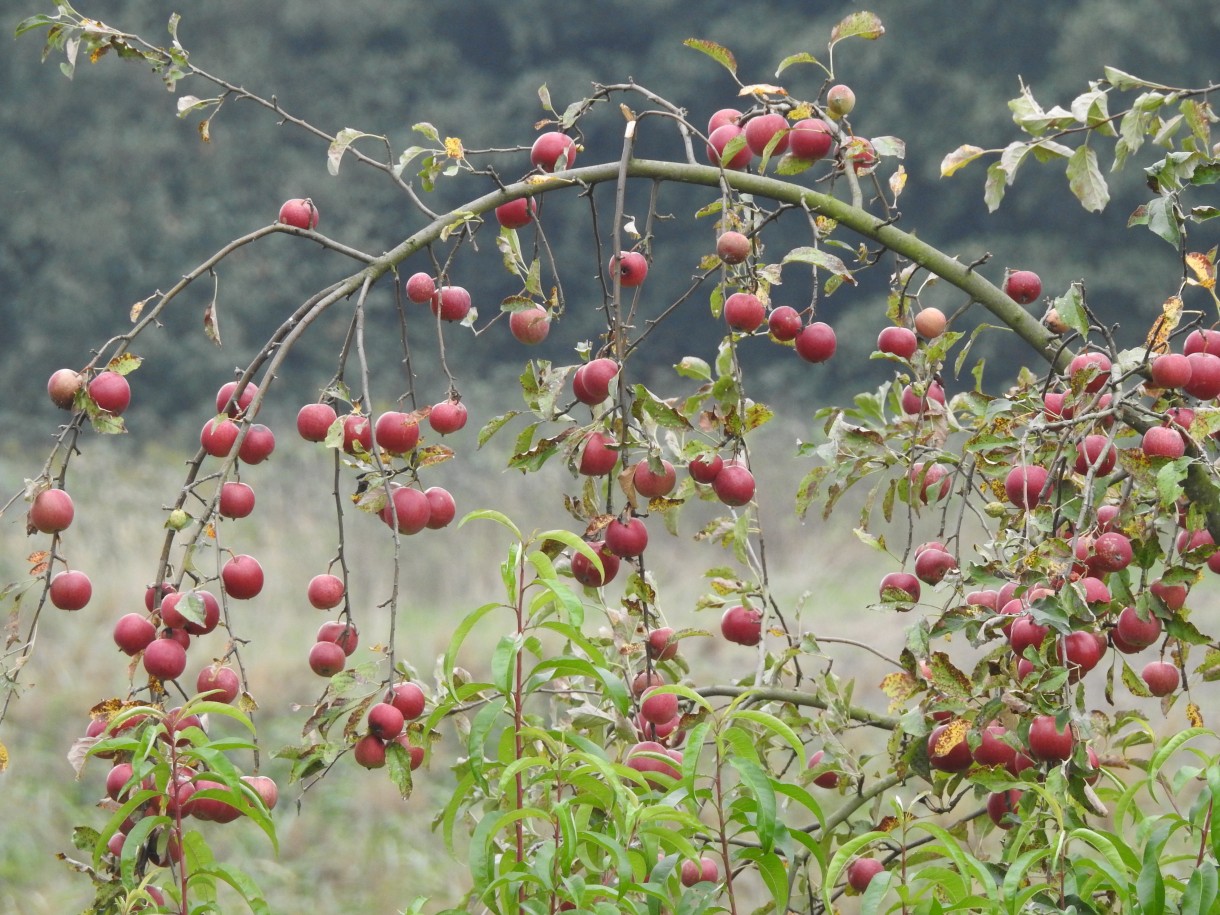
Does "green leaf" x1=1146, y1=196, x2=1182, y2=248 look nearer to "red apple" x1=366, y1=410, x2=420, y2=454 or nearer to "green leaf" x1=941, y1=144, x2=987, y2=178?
"green leaf" x1=941, y1=144, x2=987, y2=178

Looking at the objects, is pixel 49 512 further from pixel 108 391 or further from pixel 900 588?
pixel 900 588

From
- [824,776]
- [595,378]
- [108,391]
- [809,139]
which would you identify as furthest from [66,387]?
[824,776]

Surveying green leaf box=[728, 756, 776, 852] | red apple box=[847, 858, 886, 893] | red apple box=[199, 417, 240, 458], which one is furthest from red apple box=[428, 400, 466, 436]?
red apple box=[847, 858, 886, 893]

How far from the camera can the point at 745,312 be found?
1027mm

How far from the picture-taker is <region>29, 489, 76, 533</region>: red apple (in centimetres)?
96

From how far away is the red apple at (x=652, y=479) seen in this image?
981 mm

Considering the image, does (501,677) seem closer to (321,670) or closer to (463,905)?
(463,905)

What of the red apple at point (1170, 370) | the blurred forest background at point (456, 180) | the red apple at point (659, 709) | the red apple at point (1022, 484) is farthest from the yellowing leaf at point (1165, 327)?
the blurred forest background at point (456, 180)

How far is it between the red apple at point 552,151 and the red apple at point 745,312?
20 cm

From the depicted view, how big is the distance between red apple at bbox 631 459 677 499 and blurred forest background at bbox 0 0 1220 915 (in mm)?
7096

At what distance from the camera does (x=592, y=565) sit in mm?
1008

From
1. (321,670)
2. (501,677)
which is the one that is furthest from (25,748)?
(501,677)

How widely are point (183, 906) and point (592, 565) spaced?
351mm

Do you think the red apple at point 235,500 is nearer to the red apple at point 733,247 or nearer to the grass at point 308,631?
the red apple at point 733,247
